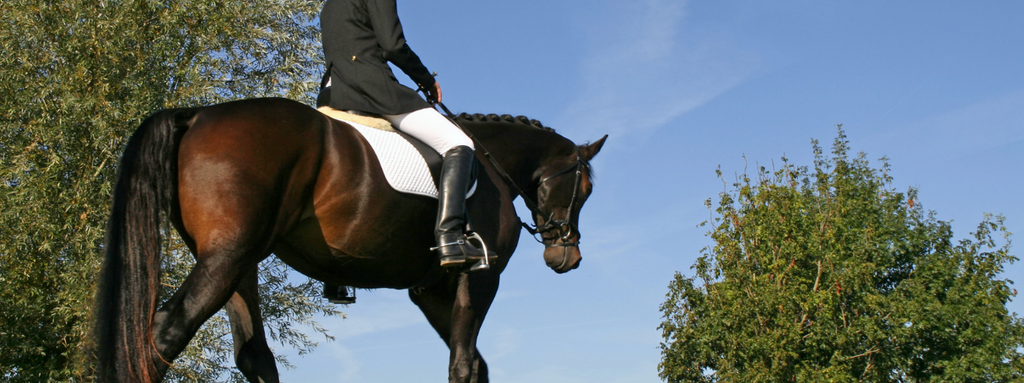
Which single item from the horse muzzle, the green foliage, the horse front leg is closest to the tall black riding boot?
the horse front leg

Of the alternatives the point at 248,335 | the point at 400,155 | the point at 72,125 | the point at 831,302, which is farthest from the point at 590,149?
the point at 831,302

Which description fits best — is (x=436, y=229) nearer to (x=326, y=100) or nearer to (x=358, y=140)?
(x=358, y=140)

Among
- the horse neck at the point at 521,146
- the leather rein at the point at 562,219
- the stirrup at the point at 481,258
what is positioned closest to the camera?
the stirrup at the point at 481,258

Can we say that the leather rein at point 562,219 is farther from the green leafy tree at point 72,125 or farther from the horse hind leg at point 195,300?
the green leafy tree at point 72,125

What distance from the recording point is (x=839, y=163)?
58.6 metres

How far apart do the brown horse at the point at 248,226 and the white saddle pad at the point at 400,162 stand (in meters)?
0.05

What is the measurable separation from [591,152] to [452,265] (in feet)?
8.46

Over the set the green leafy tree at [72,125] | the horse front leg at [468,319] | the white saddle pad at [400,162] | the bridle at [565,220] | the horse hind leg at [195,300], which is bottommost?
the horse hind leg at [195,300]

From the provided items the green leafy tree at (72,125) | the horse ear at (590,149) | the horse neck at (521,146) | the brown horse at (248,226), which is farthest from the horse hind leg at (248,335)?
the green leafy tree at (72,125)

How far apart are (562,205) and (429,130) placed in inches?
77.0

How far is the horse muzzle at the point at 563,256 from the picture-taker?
6.96 m

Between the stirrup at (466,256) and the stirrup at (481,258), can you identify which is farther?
the stirrup at (481,258)

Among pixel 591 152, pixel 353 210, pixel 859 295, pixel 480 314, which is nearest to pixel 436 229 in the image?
pixel 353 210

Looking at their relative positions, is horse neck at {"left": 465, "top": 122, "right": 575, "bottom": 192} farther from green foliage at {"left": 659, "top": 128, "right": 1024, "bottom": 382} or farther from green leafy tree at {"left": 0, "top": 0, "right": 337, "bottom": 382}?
green foliage at {"left": 659, "top": 128, "right": 1024, "bottom": 382}
